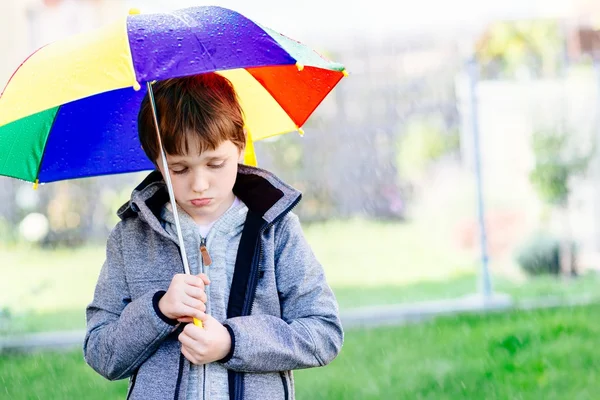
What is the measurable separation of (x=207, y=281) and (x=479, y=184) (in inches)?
195

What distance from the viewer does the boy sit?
2.13 m

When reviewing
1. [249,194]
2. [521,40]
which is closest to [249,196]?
[249,194]

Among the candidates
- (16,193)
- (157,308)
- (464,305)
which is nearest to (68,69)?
(157,308)

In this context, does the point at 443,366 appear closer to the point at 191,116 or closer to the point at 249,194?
the point at 249,194

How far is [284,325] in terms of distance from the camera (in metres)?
2.19

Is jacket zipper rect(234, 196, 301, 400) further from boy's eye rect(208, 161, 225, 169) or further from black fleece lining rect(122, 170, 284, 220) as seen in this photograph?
boy's eye rect(208, 161, 225, 169)

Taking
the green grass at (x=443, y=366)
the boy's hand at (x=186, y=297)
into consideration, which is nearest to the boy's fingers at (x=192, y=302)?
the boy's hand at (x=186, y=297)

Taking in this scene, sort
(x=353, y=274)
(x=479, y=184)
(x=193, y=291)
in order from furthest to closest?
(x=353, y=274), (x=479, y=184), (x=193, y=291)

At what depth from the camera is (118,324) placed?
2189 mm

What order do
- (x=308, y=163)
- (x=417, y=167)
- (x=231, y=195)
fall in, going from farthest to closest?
1. (x=417, y=167)
2. (x=308, y=163)
3. (x=231, y=195)

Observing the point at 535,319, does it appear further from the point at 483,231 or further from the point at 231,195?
the point at 231,195

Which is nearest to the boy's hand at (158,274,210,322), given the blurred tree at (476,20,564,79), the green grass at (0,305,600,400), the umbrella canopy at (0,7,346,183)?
the umbrella canopy at (0,7,346,183)

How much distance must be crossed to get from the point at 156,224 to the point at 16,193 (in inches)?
302

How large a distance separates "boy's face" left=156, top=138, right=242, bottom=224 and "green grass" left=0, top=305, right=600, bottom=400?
2538 mm
